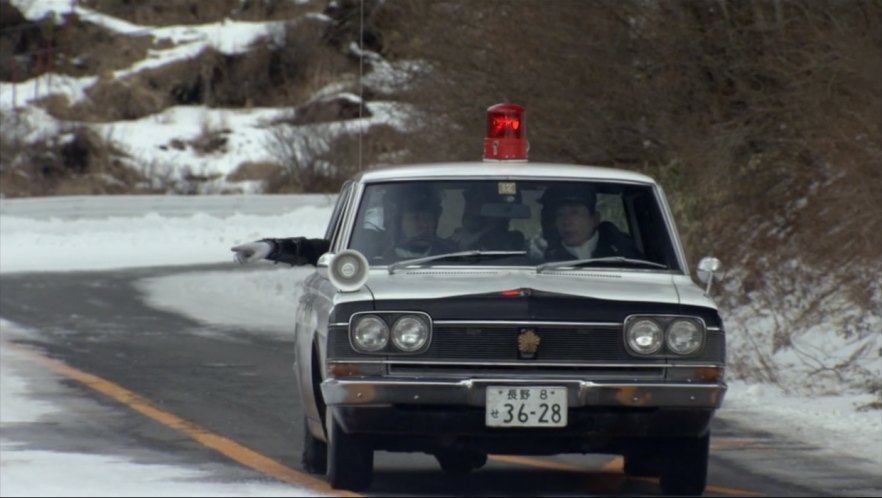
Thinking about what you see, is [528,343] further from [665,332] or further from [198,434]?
[198,434]

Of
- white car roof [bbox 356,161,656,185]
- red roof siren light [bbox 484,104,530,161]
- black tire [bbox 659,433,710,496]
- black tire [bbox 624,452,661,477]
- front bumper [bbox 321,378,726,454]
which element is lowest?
black tire [bbox 624,452,661,477]

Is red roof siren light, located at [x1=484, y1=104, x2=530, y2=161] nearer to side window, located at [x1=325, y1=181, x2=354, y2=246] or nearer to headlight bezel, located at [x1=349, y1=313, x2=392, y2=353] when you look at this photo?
side window, located at [x1=325, y1=181, x2=354, y2=246]

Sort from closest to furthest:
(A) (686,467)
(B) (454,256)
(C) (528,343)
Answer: (C) (528,343) < (A) (686,467) < (B) (454,256)

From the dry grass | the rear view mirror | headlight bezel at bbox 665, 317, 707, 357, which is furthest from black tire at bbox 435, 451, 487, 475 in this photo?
the dry grass

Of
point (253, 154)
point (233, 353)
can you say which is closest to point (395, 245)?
point (233, 353)

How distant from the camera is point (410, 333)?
7.45 m

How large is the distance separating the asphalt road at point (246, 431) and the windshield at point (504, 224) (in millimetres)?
1093

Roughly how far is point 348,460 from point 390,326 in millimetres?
691

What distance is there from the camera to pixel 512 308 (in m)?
7.45

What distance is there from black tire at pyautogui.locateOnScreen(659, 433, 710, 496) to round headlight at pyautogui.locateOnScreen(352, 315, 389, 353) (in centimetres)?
137

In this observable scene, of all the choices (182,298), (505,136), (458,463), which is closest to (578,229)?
(458,463)

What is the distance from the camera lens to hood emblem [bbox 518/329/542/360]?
7.43 m

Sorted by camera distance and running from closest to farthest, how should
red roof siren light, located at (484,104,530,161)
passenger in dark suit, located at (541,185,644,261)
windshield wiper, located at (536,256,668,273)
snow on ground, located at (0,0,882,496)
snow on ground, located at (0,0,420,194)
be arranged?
windshield wiper, located at (536,256,668,273) < passenger in dark suit, located at (541,185,644,261) < snow on ground, located at (0,0,882,496) < red roof siren light, located at (484,104,530,161) < snow on ground, located at (0,0,420,194)

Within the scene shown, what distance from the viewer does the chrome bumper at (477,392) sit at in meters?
7.33
